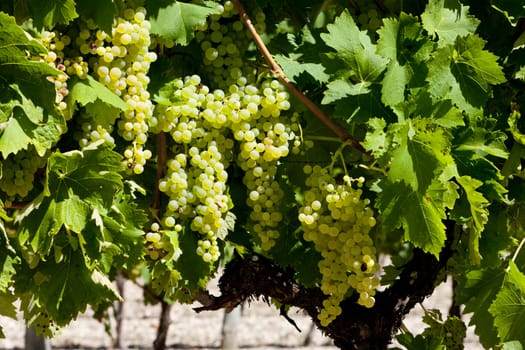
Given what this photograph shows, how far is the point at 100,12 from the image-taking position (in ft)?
6.19

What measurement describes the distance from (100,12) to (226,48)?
1.45ft

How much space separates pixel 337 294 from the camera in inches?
89.1

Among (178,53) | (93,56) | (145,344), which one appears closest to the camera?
(93,56)

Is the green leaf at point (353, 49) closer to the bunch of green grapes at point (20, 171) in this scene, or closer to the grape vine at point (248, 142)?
the grape vine at point (248, 142)

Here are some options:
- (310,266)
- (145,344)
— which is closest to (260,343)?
(145,344)

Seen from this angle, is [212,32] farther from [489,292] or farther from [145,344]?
[145,344]

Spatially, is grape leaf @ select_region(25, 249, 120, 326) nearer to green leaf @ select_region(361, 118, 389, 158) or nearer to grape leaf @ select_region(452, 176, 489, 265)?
green leaf @ select_region(361, 118, 389, 158)

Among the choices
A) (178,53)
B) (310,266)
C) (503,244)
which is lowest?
(310,266)

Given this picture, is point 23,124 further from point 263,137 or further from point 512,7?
point 512,7

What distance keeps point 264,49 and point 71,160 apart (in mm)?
555

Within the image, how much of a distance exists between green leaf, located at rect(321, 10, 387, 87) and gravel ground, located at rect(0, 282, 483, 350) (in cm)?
777

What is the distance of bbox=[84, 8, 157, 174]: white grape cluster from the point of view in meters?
1.95

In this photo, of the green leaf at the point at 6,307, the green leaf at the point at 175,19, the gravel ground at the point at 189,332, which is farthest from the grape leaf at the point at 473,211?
the gravel ground at the point at 189,332

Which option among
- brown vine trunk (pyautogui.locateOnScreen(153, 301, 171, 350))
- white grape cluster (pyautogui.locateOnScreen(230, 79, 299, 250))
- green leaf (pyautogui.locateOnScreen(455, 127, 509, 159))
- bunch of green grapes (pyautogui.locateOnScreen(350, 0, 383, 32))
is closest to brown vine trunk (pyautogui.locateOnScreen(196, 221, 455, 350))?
white grape cluster (pyautogui.locateOnScreen(230, 79, 299, 250))
